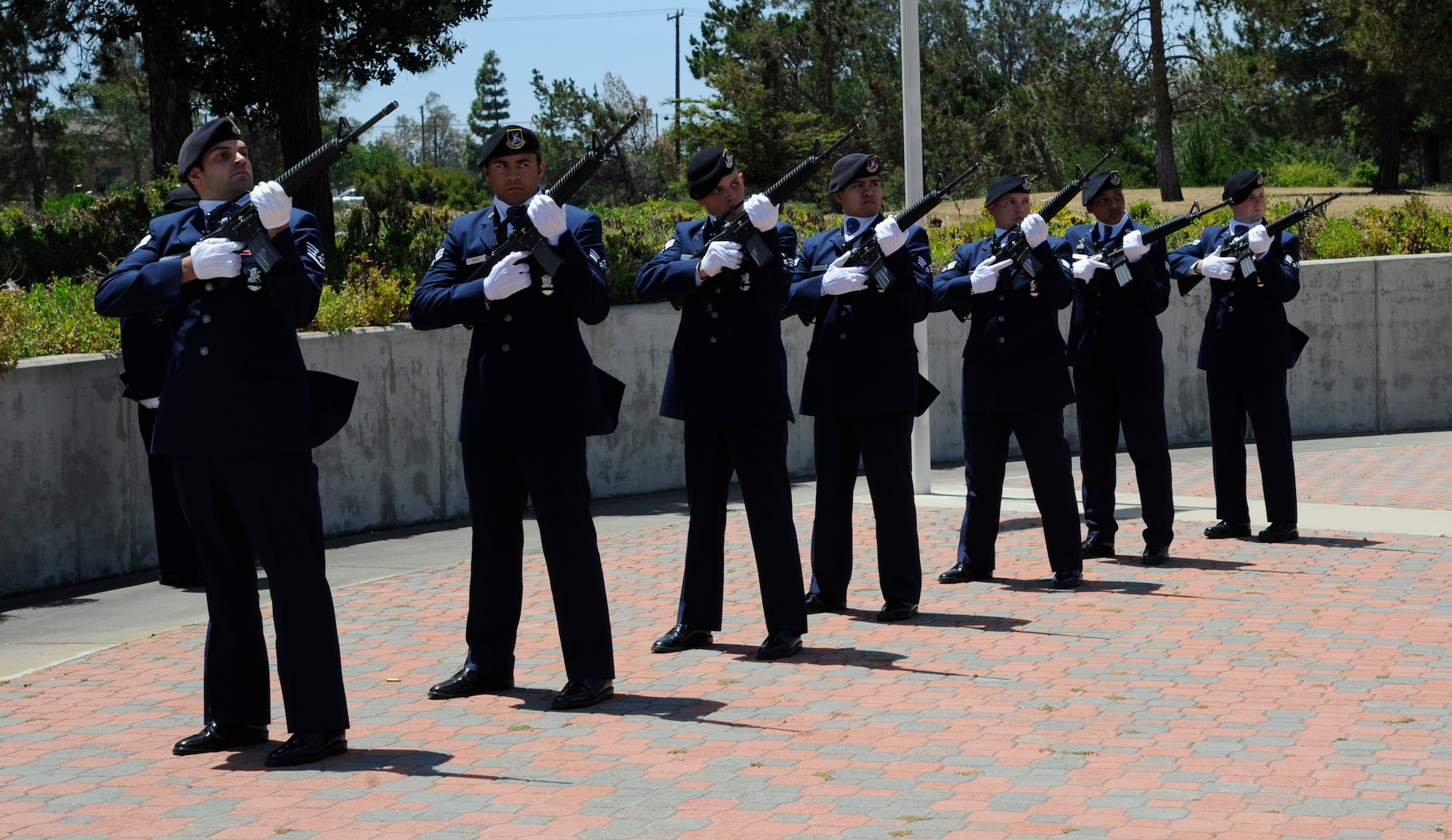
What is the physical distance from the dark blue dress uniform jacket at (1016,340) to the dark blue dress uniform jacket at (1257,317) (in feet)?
5.49

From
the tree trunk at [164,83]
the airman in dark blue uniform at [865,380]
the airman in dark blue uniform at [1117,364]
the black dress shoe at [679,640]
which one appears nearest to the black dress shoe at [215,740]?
the black dress shoe at [679,640]

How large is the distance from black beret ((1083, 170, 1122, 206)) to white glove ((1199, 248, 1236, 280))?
0.79 m

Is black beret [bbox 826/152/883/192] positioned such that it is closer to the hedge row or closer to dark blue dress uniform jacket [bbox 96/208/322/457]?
dark blue dress uniform jacket [bbox 96/208/322/457]

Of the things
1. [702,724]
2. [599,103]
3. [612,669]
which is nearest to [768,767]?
[702,724]

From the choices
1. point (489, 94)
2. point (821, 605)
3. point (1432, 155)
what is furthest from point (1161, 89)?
point (489, 94)

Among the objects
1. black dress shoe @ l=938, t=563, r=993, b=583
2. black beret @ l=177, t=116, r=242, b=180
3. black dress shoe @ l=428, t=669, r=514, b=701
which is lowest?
black dress shoe @ l=428, t=669, r=514, b=701

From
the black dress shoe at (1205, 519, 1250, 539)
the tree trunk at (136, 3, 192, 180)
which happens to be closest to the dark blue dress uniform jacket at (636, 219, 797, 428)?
the black dress shoe at (1205, 519, 1250, 539)

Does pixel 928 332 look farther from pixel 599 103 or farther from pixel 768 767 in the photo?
pixel 599 103

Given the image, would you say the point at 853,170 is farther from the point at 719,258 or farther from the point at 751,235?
the point at 719,258

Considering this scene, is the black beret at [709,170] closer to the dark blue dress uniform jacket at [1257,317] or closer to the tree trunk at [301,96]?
the dark blue dress uniform jacket at [1257,317]

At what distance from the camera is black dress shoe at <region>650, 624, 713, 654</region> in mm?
7684

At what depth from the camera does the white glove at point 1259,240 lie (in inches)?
396

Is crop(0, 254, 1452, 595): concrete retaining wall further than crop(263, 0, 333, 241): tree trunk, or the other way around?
crop(263, 0, 333, 241): tree trunk

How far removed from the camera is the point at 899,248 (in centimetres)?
800
